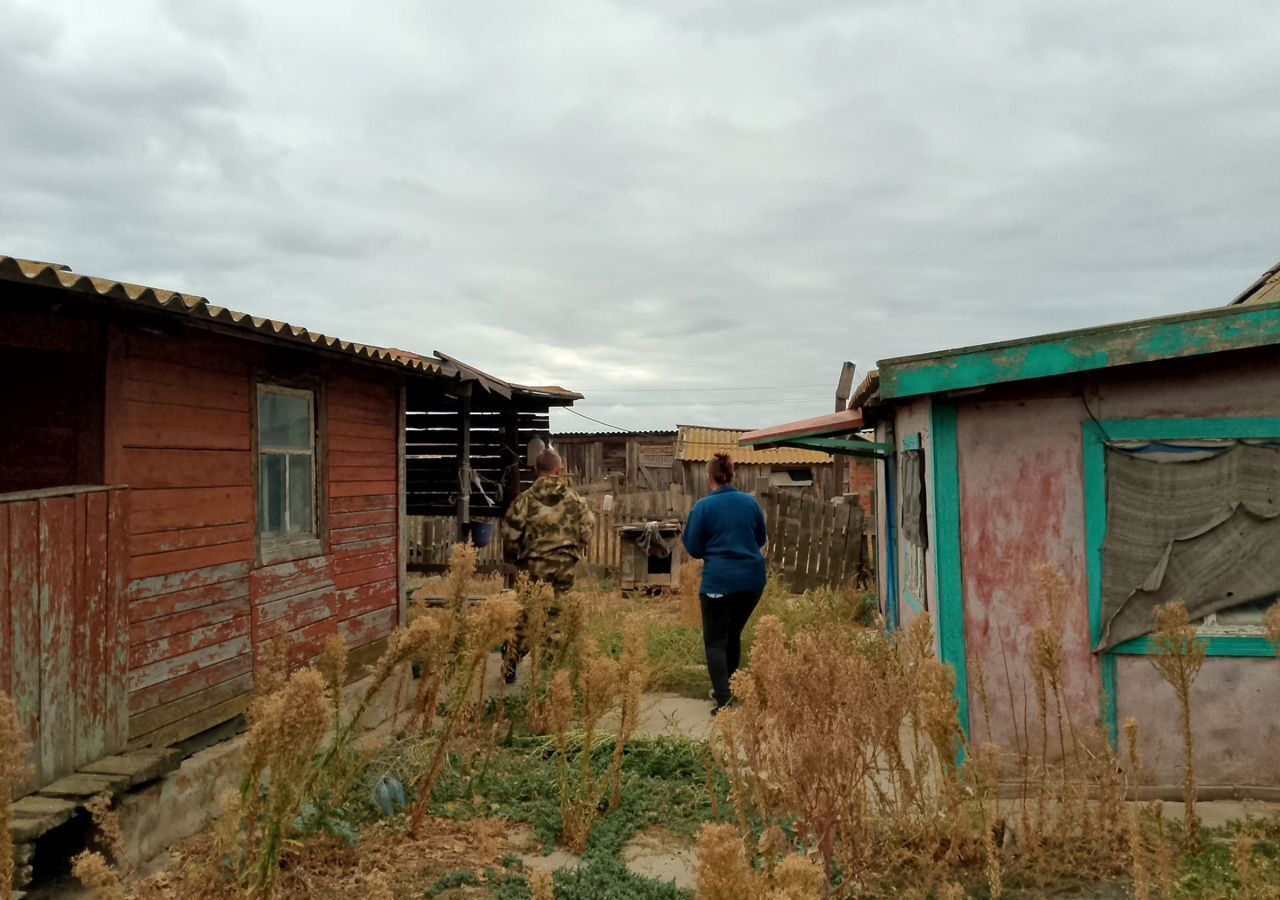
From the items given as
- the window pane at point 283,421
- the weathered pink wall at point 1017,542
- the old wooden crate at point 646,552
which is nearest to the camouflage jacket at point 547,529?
the window pane at point 283,421

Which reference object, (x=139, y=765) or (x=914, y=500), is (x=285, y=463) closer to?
(x=139, y=765)

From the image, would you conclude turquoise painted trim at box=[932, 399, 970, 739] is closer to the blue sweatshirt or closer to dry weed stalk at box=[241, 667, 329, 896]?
the blue sweatshirt

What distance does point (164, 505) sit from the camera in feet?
17.1

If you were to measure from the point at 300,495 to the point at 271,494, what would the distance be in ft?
1.20

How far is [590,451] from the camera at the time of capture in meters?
28.2

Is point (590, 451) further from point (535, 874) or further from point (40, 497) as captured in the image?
point (535, 874)

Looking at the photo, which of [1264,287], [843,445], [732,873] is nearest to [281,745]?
[732,873]

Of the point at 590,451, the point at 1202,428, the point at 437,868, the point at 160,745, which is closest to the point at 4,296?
the point at 160,745

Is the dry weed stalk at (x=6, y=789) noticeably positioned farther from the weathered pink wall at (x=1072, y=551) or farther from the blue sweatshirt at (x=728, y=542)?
the blue sweatshirt at (x=728, y=542)

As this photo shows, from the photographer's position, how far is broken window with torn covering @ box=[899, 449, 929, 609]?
653 cm

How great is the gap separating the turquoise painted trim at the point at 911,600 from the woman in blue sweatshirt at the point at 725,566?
4.05 feet

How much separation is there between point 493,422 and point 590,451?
57.1 ft

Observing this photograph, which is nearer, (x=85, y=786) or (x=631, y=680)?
(x=85, y=786)

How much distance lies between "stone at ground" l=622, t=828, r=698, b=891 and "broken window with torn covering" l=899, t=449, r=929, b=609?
8.23 feet
